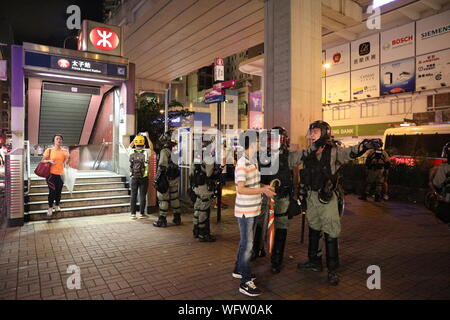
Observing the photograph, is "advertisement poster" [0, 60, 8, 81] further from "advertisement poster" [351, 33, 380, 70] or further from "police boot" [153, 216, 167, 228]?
"advertisement poster" [351, 33, 380, 70]

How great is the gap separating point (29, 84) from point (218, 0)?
7502 mm

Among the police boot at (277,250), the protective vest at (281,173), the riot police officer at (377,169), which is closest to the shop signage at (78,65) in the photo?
the protective vest at (281,173)

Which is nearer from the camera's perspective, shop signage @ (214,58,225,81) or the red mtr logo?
shop signage @ (214,58,225,81)

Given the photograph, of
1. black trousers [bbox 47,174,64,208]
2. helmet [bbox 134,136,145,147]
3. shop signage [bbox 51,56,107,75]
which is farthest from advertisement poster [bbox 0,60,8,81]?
helmet [bbox 134,136,145,147]

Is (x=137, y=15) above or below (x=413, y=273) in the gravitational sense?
above

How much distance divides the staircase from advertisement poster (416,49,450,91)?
12.8m

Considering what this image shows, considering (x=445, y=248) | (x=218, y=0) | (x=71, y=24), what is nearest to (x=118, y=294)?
(x=445, y=248)

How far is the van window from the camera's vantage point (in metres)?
10.5

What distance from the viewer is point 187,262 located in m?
4.79

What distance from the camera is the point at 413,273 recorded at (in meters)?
4.36

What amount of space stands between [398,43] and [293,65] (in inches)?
339

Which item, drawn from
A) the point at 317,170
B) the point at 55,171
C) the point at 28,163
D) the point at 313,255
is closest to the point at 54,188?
the point at 55,171

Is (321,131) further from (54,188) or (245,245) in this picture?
(54,188)
